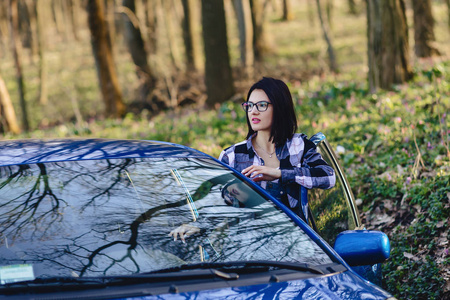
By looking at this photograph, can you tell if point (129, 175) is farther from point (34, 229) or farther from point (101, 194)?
point (34, 229)

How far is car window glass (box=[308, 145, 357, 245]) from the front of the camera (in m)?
3.37

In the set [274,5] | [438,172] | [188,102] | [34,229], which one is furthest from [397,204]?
[274,5]

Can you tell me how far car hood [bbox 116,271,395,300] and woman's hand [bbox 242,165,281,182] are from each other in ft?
3.57

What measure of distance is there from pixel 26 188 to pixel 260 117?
1634mm

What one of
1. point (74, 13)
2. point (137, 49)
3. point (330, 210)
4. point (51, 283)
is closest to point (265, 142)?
point (330, 210)

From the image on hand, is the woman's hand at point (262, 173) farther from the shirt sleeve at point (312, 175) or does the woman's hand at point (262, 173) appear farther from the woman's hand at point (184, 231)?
the woman's hand at point (184, 231)

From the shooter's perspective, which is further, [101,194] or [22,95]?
[22,95]

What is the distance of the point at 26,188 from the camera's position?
269 cm

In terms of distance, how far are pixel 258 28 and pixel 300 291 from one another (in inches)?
897

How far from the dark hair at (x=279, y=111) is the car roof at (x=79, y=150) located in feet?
2.22

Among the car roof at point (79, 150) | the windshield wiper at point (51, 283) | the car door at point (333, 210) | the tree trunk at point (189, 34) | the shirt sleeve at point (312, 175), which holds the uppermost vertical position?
the tree trunk at point (189, 34)

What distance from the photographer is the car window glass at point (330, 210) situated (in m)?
3.37

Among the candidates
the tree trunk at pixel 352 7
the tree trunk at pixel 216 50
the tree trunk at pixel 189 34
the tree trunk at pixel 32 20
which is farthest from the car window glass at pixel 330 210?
the tree trunk at pixel 352 7

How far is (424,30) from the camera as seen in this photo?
1337cm
